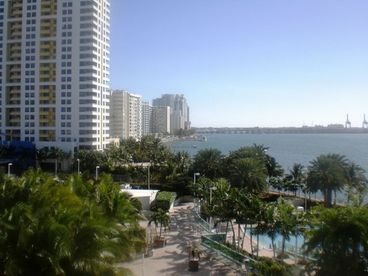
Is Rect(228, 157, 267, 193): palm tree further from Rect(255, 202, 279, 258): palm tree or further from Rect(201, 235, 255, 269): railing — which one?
Rect(255, 202, 279, 258): palm tree

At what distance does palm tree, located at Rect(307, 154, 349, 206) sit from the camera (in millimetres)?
46094

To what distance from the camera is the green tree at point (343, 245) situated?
16.2m

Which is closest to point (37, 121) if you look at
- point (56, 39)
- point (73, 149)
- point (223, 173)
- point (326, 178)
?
point (73, 149)

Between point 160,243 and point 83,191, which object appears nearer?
point 83,191

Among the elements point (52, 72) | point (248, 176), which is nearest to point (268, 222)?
point (248, 176)

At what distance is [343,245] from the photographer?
53.7 ft

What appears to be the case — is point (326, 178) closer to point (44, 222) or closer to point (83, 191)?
point (83, 191)

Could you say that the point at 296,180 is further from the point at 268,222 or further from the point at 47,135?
the point at 47,135

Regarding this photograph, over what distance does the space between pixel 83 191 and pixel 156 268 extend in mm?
7785

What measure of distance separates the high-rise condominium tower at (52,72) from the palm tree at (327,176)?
53.7 meters

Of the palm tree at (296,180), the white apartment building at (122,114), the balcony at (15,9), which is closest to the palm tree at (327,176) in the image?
the palm tree at (296,180)

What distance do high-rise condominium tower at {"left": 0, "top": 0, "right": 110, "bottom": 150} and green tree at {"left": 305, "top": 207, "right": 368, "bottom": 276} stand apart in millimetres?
76628

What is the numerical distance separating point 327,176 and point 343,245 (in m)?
31.1

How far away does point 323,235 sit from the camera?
55.5 ft
